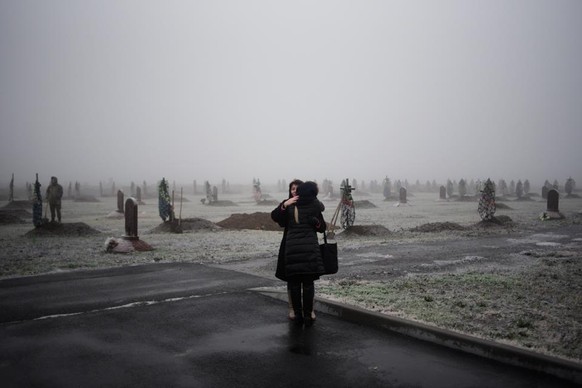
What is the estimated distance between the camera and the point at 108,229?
2167 cm

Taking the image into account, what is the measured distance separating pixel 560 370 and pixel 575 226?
66.8 feet

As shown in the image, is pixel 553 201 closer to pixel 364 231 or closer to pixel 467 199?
pixel 364 231

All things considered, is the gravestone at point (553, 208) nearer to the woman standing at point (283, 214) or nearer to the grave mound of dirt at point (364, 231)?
the grave mound of dirt at point (364, 231)

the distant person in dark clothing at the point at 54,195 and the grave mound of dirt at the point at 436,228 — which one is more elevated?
the distant person in dark clothing at the point at 54,195

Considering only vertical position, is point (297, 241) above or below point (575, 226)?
above

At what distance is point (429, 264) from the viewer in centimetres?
1107

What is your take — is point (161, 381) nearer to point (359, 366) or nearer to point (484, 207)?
point (359, 366)

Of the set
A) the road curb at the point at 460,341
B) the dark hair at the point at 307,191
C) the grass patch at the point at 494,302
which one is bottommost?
the grass patch at the point at 494,302

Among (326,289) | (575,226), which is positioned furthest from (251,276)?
(575,226)

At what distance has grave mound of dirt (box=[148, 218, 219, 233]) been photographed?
67.7ft

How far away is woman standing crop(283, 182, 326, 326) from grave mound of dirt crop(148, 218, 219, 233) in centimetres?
1526

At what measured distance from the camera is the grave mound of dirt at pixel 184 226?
813 inches

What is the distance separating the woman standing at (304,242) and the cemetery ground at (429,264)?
2.90 feet

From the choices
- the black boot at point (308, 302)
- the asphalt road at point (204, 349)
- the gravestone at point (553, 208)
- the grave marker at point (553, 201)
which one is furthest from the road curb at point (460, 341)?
the grave marker at point (553, 201)
